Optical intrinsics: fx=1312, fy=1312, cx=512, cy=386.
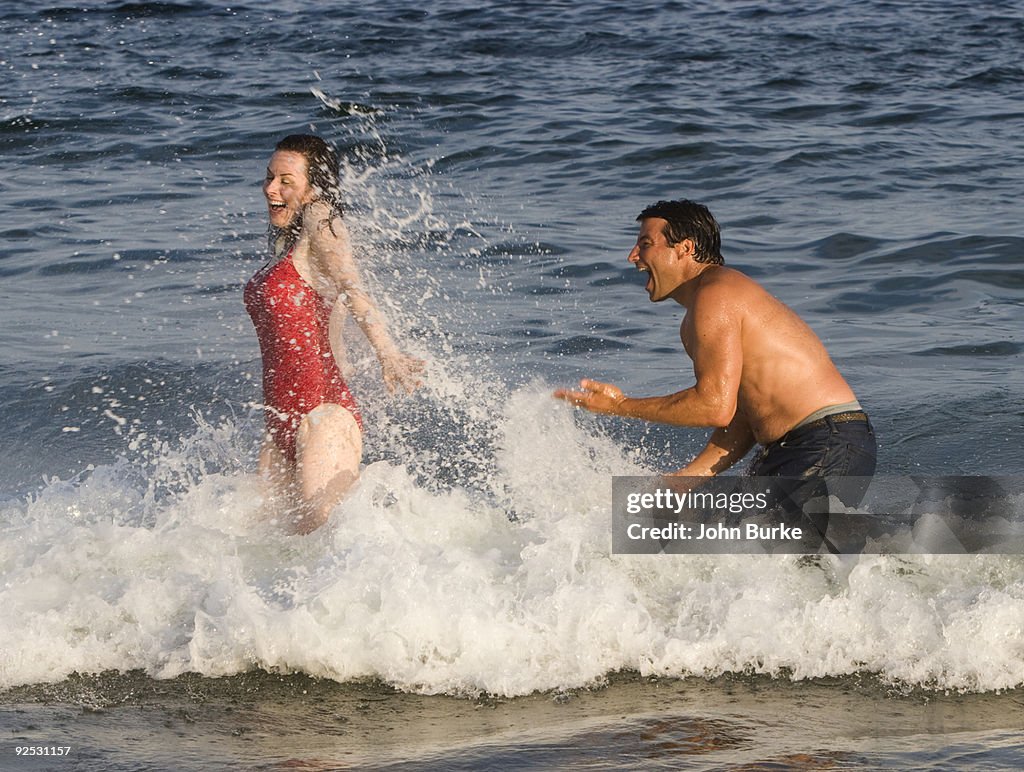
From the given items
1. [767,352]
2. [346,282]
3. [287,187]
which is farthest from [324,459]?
[767,352]

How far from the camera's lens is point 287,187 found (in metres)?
5.34

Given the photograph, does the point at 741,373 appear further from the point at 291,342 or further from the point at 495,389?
the point at 495,389

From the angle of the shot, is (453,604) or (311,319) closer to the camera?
(453,604)

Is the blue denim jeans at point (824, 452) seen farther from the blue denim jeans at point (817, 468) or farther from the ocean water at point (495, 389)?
the ocean water at point (495, 389)

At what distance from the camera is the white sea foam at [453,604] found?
15.3 feet

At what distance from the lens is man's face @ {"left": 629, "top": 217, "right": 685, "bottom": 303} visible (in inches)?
200

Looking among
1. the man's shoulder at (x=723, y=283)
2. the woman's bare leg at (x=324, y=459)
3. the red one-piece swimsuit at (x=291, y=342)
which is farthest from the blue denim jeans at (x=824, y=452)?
the red one-piece swimsuit at (x=291, y=342)

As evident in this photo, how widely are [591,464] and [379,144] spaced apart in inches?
382

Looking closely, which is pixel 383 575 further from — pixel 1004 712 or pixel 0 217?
pixel 0 217

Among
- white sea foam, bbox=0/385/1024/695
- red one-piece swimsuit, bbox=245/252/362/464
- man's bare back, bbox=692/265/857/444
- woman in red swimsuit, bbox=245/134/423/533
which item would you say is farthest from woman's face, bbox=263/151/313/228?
man's bare back, bbox=692/265/857/444

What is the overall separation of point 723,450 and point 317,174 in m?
2.02

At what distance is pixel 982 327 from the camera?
9047 mm

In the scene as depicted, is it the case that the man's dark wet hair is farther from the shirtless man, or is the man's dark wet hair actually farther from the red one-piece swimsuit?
the red one-piece swimsuit

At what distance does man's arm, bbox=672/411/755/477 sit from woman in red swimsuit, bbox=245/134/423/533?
3.99ft
